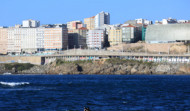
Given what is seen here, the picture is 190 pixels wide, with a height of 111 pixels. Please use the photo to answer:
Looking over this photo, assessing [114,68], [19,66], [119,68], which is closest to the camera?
[119,68]

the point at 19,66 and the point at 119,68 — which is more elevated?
the point at 119,68

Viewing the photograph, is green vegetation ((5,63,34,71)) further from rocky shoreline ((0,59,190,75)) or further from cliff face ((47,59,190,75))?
cliff face ((47,59,190,75))

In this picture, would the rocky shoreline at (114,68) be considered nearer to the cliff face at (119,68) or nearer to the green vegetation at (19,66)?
the cliff face at (119,68)

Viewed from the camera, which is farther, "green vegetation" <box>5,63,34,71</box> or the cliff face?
"green vegetation" <box>5,63,34,71</box>

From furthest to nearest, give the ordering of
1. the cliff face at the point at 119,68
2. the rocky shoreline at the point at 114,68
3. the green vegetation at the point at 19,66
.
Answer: the green vegetation at the point at 19,66, the rocky shoreline at the point at 114,68, the cliff face at the point at 119,68

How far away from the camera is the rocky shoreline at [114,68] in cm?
17138

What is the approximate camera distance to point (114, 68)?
177625 millimetres

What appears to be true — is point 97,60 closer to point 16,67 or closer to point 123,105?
point 16,67

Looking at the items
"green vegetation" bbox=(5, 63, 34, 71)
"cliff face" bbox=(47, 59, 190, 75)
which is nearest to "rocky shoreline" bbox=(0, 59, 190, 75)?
"cliff face" bbox=(47, 59, 190, 75)

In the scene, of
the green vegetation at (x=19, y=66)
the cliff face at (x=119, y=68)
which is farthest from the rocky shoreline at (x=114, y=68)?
the green vegetation at (x=19, y=66)

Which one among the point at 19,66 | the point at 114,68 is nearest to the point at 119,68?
the point at 114,68

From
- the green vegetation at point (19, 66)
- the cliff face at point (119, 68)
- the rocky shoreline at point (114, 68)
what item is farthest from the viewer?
the green vegetation at point (19, 66)

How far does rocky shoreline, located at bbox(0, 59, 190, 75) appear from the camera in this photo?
562 feet

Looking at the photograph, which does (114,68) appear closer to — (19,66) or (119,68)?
(119,68)
